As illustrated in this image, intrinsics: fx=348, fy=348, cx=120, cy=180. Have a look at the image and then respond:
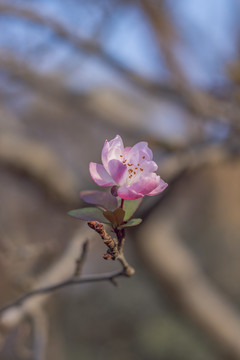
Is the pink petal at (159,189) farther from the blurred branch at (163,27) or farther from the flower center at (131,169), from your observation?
the blurred branch at (163,27)

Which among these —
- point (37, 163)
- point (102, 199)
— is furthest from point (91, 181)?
point (102, 199)

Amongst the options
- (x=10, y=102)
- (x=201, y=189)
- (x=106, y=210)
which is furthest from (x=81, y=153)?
(x=106, y=210)

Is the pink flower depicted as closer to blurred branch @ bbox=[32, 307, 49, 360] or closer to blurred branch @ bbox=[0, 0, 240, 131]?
blurred branch @ bbox=[32, 307, 49, 360]

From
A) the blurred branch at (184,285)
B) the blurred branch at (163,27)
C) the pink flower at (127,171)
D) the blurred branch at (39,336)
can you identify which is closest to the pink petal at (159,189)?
the pink flower at (127,171)

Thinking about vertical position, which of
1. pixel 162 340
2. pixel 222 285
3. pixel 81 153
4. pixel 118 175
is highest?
pixel 118 175

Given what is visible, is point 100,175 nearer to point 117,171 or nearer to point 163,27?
point 117,171

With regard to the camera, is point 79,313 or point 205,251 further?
point 205,251

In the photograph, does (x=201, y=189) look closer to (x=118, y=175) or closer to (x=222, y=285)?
(x=222, y=285)
